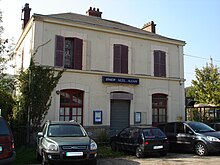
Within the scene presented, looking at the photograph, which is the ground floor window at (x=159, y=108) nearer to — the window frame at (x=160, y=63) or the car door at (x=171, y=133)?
the window frame at (x=160, y=63)

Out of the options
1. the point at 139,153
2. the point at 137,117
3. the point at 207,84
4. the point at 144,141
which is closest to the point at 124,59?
the point at 137,117

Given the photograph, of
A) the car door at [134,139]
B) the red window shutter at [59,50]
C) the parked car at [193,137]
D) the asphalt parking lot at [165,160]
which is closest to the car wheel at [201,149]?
the parked car at [193,137]

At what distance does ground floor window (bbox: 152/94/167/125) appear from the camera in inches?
727

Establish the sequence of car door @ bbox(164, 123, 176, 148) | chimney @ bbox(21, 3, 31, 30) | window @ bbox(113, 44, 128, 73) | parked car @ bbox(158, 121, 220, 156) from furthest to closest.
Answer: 1. chimney @ bbox(21, 3, 31, 30)
2. window @ bbox(113, 44, 128, 73)
3. car door @ bbox(164, 123, 176, 148)
4. parked car @ bbox(158, 121, 220, 156)

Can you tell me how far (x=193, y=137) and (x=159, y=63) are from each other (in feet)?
26.3

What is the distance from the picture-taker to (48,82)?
45.2ft

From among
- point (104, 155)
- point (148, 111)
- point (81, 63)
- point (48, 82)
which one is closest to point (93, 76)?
point (81, 63)

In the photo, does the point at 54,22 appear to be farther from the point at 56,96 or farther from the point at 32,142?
the point at 32,142

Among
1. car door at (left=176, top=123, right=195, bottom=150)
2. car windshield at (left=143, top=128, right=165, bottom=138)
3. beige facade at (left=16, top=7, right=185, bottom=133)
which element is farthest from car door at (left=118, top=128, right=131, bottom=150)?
beige facade at (left=16, top=7, right=185, bottom=133)

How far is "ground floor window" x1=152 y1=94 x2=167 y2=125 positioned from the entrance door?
2.10m

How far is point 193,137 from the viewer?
38.9 feet

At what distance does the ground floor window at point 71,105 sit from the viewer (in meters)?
15.4

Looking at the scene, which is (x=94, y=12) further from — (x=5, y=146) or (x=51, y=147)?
(x=5, y=146)

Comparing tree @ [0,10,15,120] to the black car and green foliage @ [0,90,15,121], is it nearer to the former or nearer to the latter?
green foliage @ [0,90,15,121]
